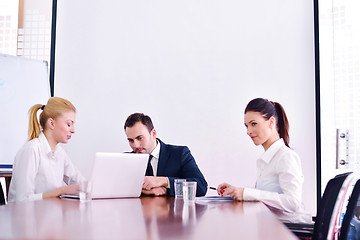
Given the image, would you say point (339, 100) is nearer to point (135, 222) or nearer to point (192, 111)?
point (192, 111)

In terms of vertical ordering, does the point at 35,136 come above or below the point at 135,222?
above

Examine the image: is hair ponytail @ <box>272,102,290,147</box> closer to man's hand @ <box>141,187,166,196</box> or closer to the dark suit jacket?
the dark suit jacket

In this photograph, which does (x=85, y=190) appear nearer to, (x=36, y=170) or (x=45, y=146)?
(x=36, y=170)

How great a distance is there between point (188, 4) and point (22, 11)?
1.63 meters

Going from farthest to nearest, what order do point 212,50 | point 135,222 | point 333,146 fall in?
point 212,50 < point 333,146 < point 135,222

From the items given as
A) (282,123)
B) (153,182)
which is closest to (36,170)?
(153,182)

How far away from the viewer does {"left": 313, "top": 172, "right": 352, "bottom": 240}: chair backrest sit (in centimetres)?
175

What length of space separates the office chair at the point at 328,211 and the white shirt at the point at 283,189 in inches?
11.0

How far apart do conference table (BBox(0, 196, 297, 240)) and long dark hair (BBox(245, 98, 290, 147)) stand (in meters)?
0.99

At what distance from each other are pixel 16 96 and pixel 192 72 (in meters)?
1.56

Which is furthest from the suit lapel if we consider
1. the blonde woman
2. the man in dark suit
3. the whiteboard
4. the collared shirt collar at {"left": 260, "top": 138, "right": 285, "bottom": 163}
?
the whiteboard

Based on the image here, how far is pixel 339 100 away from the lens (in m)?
3.87

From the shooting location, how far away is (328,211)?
1.84 meters

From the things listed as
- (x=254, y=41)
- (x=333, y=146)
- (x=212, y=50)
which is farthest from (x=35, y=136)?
(x=333, y=146)
